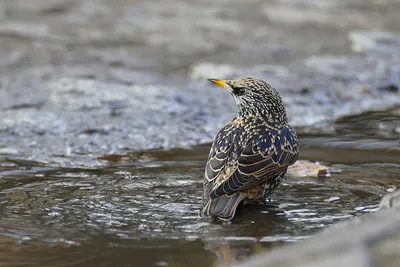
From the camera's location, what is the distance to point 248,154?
210 inches

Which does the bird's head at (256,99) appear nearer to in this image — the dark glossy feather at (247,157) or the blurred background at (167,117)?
the dark glossy feather at (247,157)

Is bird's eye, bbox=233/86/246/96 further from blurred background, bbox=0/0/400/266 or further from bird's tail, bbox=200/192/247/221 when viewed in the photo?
bird's tail, bbox=200/192/247/221

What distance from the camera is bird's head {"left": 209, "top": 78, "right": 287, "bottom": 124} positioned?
20.0 feet

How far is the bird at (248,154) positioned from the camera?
506cm

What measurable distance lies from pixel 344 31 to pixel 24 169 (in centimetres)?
763

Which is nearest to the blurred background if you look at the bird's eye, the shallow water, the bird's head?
the shallow water

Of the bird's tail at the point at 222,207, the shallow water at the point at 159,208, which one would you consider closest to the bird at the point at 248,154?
the bird's tail at the point at 222,207

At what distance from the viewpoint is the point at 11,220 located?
4801 millimetres

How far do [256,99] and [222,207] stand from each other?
1.40 meters

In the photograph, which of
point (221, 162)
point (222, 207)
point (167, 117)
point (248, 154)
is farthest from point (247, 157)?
point (167, 117)

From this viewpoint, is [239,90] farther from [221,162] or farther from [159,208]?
[159,208]

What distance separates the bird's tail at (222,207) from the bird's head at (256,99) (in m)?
1.14

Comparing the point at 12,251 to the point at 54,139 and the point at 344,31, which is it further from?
the point at 344,31

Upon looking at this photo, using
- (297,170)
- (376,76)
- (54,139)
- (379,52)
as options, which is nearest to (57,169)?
(54,139)
